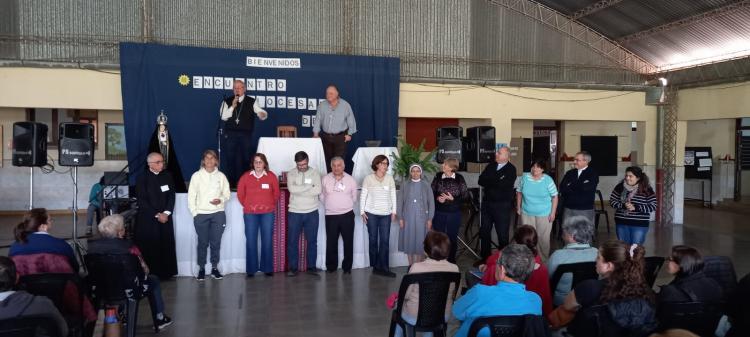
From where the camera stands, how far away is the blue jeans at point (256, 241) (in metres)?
5.61

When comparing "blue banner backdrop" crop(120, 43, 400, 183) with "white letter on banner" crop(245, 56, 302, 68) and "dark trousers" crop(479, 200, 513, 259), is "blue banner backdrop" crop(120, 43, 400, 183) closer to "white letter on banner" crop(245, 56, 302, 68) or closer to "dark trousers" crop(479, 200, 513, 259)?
"white letter on banner" crop(245, 56, 302, 68)

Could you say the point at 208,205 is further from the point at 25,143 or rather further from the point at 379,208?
the point at 25,143

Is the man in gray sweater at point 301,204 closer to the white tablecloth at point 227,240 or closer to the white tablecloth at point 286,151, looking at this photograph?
the white tablecloth at point 227,240

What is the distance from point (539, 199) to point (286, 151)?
116 inches

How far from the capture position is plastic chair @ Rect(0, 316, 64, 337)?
87.1 inches

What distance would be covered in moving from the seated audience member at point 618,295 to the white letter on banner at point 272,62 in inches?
255

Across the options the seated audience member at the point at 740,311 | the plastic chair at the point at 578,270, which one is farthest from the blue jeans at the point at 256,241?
the seated audience member at the point at 740,311

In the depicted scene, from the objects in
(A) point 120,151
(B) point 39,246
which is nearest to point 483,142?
(B) point 39,246

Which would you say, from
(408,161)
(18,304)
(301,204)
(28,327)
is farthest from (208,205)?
(28,327)

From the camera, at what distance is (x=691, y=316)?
2.72 m

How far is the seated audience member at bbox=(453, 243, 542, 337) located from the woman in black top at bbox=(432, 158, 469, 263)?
3.11m

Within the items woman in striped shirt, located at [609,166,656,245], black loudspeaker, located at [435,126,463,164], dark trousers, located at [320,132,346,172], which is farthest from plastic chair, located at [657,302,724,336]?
dark trousers, located at [320,132,346,172]

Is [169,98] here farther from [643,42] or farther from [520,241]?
[643,42]

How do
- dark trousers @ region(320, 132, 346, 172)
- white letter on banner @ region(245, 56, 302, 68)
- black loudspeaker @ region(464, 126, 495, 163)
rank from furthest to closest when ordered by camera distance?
white letter on banner @ region(245, 56, 302, 68)
black loudspeaker @ region(464, 126, 495, 163)
dark trousers @ region(320, 132, 346, 172)
